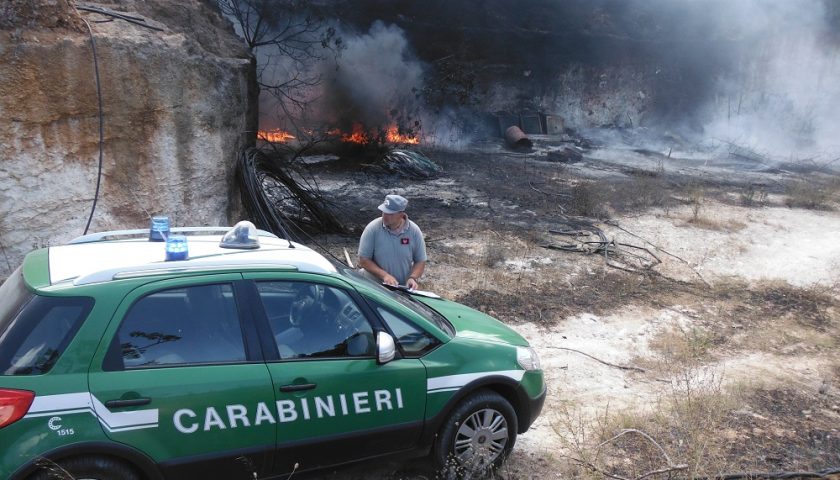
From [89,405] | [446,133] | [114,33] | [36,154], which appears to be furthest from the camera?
[446,133]

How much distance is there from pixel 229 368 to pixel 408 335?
1.05m

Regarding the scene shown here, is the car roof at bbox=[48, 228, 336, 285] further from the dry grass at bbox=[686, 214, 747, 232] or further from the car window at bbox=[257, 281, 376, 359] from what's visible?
the dry grass at bbox=[686, 214, 747, 232]

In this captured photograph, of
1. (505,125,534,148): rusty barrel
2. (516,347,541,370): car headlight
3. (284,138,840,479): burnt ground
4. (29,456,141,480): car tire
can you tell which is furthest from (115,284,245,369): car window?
(505,125,534,148): rusty barrel

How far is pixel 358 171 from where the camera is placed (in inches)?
584

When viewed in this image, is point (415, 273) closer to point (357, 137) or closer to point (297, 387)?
point (297, 387)

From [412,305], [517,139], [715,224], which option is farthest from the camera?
[517,139]

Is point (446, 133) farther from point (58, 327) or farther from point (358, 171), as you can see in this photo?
point (58, 327)

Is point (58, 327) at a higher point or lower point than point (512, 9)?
lower

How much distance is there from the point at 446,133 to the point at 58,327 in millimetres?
19753

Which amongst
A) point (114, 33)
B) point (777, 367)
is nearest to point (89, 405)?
point (114, 33)

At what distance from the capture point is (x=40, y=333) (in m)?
2.67

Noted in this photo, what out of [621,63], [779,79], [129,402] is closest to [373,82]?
[621,63]

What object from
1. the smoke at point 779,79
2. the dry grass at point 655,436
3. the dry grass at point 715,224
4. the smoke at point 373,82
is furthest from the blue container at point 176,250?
the smoke at point 779,79

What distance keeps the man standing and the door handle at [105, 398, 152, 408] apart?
2.51 m
